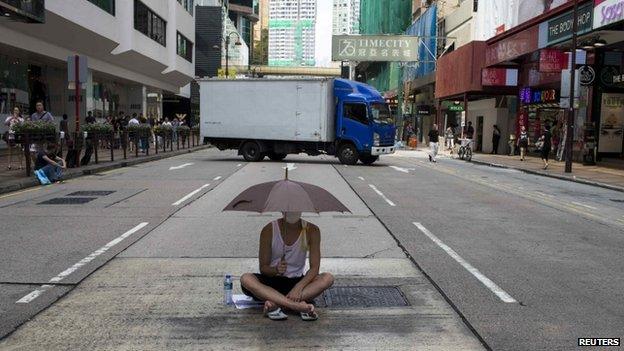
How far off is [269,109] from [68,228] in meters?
16.8

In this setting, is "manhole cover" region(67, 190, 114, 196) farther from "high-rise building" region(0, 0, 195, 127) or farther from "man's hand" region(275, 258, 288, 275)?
"man's hand" region(275, 258, 288, 275)

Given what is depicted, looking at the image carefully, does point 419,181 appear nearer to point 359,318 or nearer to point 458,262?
point 458,262

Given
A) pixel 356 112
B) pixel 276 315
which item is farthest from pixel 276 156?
pixel 276 315

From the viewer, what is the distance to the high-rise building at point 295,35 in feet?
509

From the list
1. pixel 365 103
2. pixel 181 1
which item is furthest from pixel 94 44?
pixel 181 1

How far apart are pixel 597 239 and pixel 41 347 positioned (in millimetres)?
8166

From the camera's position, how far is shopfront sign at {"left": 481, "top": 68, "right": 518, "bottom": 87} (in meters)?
35.5

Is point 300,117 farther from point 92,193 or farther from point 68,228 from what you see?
point 68,228

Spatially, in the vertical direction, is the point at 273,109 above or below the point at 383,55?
below

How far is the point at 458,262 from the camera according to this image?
7.60 meters

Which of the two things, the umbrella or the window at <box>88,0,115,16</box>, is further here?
the window at <box>88,0,115,16</box>

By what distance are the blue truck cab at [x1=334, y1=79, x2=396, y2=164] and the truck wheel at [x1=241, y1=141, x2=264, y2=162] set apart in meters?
3.41

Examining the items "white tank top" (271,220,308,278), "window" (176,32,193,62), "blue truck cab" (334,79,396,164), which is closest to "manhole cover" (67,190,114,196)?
"white tank top" (271,220,308,278)

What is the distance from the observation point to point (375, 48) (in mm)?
44531
